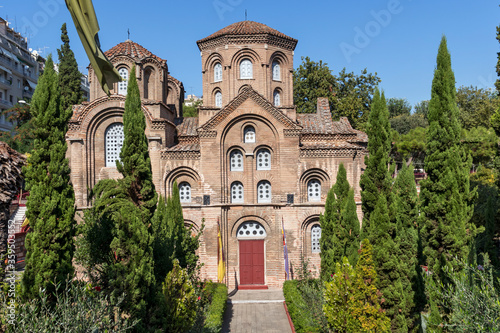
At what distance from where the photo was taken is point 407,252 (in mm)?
17047

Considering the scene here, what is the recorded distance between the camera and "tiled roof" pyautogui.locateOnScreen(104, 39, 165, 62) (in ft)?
79.4

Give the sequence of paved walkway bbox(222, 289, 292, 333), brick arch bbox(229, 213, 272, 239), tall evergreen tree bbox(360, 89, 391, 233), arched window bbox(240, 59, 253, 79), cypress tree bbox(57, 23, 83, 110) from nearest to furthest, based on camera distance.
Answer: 1. tall evergreen tree bbox(360, 89, 391, 233)
2. paved walkway bbox(222, 289, 292, 333)
3. brick arch bbox(229, 213, 272, 239)
4. arched window bbox(240, 59, 253, 79)
5. cypress tree bbox(57, 23, 83, 110)

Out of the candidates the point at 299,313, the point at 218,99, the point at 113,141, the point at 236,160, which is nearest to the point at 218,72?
the point at 218,99

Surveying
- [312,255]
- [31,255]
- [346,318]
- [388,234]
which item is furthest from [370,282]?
[312,255]

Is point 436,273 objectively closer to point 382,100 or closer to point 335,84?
point 382,100

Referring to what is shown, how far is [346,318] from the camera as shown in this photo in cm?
1191

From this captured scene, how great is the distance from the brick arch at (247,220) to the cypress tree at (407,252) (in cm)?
667

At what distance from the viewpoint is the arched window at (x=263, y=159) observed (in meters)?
23.6

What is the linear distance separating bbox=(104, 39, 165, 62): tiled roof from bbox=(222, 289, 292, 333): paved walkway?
13.6m

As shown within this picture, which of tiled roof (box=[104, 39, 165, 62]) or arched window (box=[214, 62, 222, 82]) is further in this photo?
arched window (box=[214, 62, 222, 82])

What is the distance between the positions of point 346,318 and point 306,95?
32374 mm

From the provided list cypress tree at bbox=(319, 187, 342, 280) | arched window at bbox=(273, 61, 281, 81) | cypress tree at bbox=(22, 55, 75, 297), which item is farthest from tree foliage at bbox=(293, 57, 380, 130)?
cypress tree at bbox=(22, 55, 75, 297)

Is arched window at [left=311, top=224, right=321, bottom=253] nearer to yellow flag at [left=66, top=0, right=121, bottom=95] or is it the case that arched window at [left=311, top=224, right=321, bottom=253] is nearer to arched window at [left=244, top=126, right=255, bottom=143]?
arched window at [left=244, top=126, right=255, bottom=143]

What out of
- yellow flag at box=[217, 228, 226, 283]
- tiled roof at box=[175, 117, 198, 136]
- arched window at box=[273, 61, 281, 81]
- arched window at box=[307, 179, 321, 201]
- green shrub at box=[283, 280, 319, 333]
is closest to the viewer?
green shrub at box=[283, 280, 319, 333]
